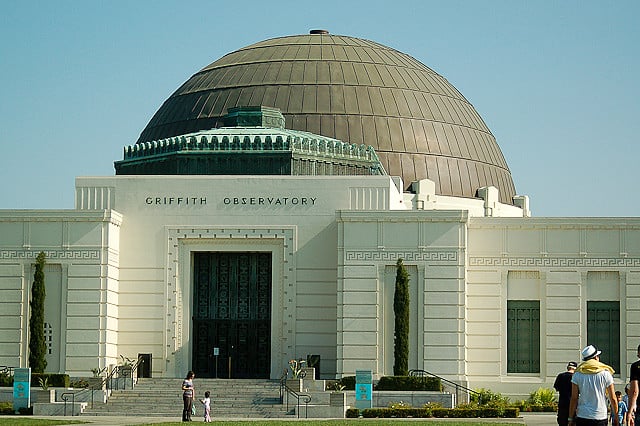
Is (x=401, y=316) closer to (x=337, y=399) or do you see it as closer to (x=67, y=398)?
(x=337, y=399)

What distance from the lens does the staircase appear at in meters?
41.3

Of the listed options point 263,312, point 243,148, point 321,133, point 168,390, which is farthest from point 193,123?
point 168,390

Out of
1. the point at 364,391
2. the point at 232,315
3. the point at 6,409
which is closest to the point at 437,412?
the point at 364,391

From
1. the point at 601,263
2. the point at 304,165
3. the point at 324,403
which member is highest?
the point at 304,165

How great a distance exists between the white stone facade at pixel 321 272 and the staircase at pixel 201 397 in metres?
2.09

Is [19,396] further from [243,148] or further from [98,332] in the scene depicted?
[243,148]

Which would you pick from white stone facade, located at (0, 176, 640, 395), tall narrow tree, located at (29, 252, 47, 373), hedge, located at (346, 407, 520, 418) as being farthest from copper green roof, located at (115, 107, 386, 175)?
hedge, located at (346, 407, 520, 418)

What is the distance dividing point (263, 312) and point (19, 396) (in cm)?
981

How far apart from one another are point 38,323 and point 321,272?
9.76 meters

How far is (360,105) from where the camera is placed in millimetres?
58406

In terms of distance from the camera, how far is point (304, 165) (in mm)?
49062

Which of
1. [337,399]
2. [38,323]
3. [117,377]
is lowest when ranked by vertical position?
[337,399]

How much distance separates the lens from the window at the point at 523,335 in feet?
153

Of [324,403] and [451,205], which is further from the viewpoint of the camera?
[451,205]
